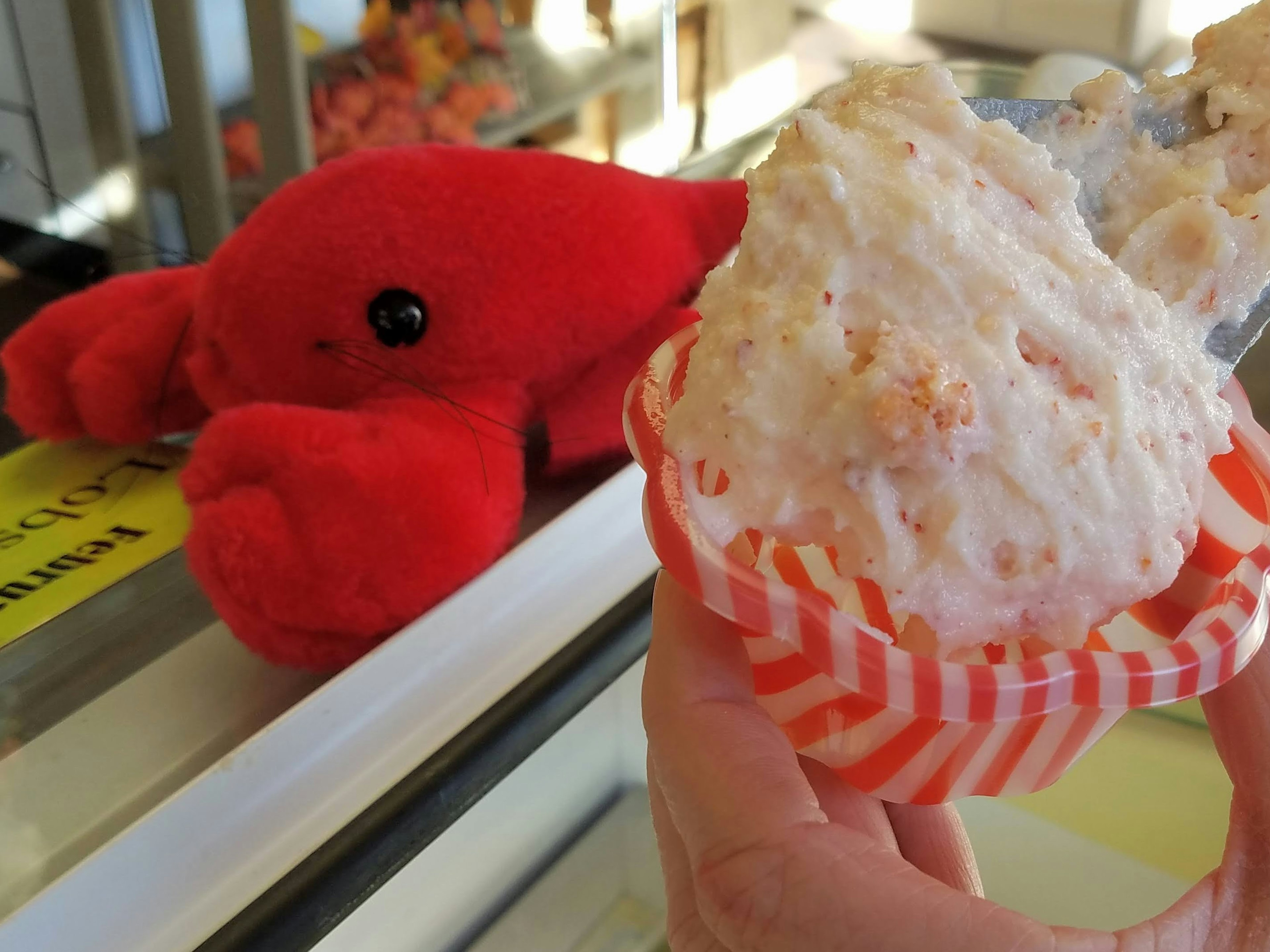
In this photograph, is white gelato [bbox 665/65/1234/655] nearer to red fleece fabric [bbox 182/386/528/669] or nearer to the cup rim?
the cup rim

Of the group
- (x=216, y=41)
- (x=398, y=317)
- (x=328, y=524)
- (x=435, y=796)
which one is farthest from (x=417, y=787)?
(x=216, y=41)

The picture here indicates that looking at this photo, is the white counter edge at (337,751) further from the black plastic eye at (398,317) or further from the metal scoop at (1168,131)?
the metal scoop at (1168,131)

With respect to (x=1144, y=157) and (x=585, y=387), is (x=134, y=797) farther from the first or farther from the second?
(x=1144, y=157)

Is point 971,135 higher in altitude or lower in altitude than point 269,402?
higher

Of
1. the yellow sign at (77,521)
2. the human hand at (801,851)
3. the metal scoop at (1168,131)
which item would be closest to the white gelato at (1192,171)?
the metal scoop at (1168,131)

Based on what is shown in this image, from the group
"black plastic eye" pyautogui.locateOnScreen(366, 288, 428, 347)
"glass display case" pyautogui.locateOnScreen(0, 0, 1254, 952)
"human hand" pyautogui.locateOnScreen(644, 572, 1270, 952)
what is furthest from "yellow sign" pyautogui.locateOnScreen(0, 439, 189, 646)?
"human hand" pyautogui.locateOnScreen(644, 572, 1270, 952)

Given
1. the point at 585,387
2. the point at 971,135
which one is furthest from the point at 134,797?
the point at 971,135

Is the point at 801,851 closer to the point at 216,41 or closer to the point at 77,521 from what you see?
the point at 77,521

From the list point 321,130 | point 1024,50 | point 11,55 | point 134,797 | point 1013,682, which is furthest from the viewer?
point 1024,50
